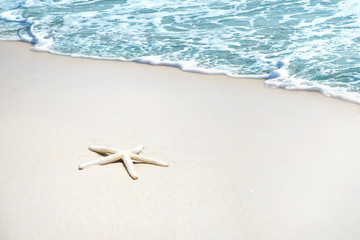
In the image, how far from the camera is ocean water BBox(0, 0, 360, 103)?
21.5 feet

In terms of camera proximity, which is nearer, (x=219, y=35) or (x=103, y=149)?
(x=103, y=149)

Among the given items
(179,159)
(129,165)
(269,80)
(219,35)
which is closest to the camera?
(129,165)

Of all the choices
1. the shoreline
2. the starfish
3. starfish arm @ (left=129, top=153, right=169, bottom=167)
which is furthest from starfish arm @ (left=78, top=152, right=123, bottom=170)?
the shoreline

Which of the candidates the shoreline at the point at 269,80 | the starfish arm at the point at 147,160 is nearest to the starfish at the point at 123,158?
the starfish arm at the point at 147,160

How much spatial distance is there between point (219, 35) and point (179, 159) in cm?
426

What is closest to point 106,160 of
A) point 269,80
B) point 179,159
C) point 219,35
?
point 179,159

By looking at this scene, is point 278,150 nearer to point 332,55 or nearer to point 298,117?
point 298,117

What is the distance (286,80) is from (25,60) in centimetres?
444

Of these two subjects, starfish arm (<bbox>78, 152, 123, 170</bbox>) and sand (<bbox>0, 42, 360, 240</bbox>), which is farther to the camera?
starfish arm (<bbox>78, 152, 123, 170</bbox>)

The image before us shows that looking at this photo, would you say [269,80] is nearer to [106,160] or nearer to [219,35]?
[219,35]

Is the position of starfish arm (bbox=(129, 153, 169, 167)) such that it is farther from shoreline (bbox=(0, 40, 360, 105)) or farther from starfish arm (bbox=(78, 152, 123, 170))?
shoreline (bbox=(0, 40, 360, 105))

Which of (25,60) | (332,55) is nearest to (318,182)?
(332,55)

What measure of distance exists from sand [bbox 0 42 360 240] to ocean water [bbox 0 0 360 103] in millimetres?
574

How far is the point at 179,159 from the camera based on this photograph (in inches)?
180
